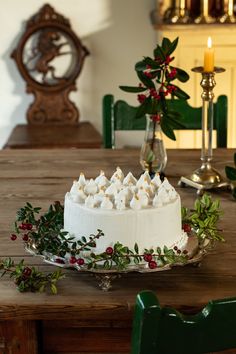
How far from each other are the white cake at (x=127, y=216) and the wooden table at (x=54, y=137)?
1.95 metres

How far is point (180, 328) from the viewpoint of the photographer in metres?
1.13

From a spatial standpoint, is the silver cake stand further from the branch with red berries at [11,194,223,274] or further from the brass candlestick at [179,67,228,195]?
the brass candlestick at [179,67,228,195]

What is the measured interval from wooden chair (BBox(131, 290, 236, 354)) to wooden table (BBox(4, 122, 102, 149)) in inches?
95.7

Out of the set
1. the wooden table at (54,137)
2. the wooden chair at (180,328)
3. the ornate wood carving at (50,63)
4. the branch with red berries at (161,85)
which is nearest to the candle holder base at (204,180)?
the branch with red berries at (161,85)

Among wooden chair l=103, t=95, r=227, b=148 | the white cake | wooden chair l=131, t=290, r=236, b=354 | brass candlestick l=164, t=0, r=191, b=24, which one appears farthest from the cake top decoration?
brass candlestick l=164, t=0, r=191, b=24

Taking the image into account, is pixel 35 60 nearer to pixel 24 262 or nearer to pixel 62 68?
pixel 62 68

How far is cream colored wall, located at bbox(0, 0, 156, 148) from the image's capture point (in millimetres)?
3830

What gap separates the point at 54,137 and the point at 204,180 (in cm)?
161

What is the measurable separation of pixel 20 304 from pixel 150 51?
8.59 ft

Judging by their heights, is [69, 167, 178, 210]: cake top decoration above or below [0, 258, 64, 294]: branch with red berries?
above

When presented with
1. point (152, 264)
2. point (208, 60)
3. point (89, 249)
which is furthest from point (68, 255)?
point (208, 60)

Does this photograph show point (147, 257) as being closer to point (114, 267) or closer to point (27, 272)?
point (114, 267)

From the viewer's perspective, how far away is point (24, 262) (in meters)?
Answer: 1.64

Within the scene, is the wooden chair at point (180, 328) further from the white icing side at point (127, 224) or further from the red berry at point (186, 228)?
the red berry at point (186, 228)
